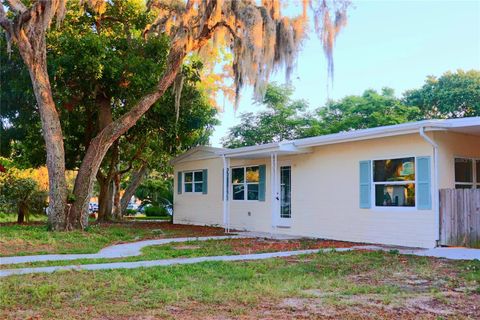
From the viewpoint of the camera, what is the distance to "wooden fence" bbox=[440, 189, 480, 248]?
35.2ft

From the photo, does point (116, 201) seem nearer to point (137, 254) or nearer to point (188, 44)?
point (188, 44)

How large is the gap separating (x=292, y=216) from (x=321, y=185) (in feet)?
4.92

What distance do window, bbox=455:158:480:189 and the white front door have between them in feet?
15.8

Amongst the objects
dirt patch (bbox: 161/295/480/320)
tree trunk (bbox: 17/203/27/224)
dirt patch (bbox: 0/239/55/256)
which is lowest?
dirt patch (bbox: 161/295/480/320)

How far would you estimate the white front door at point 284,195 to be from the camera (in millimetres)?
15070

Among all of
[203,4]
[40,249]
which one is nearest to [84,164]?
[40,249]

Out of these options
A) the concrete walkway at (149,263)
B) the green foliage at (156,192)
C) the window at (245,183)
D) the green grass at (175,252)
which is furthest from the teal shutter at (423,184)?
the green foliage at (156,192)

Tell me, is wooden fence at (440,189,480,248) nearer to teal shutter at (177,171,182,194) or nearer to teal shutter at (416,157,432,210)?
teal shutter at (416,157,432,210)

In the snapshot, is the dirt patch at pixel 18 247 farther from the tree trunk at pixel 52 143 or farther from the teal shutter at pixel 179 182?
the teal shutter at pixel 179 182

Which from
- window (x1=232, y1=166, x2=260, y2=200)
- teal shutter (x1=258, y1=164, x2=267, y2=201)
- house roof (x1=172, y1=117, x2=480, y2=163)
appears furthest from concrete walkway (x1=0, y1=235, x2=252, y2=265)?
window (x1=232, y1=166, x2=260, y2=200)

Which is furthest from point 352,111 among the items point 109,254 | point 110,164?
point 109,254

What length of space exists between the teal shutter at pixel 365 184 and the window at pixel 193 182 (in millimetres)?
8103

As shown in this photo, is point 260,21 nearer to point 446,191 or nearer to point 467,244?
point 446,191

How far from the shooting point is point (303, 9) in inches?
532
